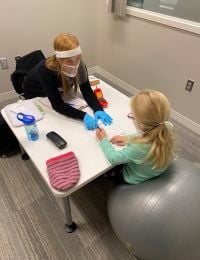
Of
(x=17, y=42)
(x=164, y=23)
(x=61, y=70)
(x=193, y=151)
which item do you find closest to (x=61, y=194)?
(x=61, y=70)

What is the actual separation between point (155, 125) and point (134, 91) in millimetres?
1833

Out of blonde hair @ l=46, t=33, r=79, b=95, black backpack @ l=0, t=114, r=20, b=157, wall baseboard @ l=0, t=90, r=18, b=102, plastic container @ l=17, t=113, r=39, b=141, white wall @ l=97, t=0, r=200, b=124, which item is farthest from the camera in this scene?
wall baseboard @ l=0, t=90, r=18, b=102

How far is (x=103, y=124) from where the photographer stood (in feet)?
4.51

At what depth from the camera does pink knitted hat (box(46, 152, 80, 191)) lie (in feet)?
3.31

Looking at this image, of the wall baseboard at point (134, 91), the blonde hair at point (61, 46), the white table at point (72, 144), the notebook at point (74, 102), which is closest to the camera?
the white table at point (72, 144)

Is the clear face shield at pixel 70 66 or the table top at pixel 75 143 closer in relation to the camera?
the table top at pixel 75 143

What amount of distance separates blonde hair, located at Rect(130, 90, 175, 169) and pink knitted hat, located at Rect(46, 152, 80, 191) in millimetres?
307

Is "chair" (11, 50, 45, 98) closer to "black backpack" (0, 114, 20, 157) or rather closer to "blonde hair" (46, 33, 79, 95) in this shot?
"black backpack" (0, 114, 20, 157)

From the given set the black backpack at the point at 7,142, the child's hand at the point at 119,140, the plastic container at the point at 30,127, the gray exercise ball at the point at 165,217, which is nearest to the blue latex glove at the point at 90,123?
the child's hand at the point at 119,140

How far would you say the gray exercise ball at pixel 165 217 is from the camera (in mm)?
969

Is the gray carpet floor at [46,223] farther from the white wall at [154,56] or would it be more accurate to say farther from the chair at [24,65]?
the white wall at [154,56]

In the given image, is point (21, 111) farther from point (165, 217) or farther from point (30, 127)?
point (165, 217)

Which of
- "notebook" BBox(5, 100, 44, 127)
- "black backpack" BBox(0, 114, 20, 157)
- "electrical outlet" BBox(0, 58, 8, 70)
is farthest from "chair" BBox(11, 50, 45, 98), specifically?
"electrical outlet" BBox(0, 58, 8, 70)

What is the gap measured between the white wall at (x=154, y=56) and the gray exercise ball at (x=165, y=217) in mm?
1236
